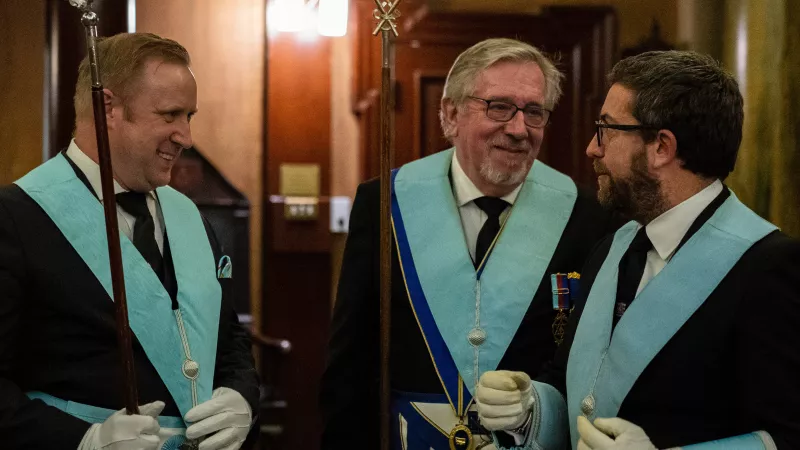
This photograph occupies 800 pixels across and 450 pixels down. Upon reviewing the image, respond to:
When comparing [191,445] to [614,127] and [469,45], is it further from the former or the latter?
[469,45]

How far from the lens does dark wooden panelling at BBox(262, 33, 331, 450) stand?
487cm

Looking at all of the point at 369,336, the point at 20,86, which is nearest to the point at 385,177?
the point at 369,336

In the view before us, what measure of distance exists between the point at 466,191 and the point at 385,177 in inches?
17.7

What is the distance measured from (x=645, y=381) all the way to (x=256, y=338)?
315 cm

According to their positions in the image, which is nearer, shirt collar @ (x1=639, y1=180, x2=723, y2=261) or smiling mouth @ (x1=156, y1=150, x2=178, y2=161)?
shirt collar @ (x1=639, y1=180, x2=723, y2=261)

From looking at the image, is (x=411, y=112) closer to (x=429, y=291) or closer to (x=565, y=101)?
(x=565, y=101)

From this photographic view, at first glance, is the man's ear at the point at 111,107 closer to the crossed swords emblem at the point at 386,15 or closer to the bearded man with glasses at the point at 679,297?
the crossed swords emblem at the point at 386,15

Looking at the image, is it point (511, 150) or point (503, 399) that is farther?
point (511, 150)

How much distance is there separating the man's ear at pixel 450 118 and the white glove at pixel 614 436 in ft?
3.04

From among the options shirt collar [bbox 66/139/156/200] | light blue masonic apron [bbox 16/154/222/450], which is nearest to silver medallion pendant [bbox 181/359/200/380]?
light blue masonic apron [bbox 16/154/222/450]

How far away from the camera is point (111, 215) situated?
170 cm

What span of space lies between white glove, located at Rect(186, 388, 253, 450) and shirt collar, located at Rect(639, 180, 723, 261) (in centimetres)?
89

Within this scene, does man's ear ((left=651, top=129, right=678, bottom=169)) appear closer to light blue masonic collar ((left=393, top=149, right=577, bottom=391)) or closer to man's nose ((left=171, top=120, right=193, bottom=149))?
light blue masonic collar ((left=393, top=149, right=577, bottom=391))

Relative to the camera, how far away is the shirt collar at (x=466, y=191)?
2.34 metres
